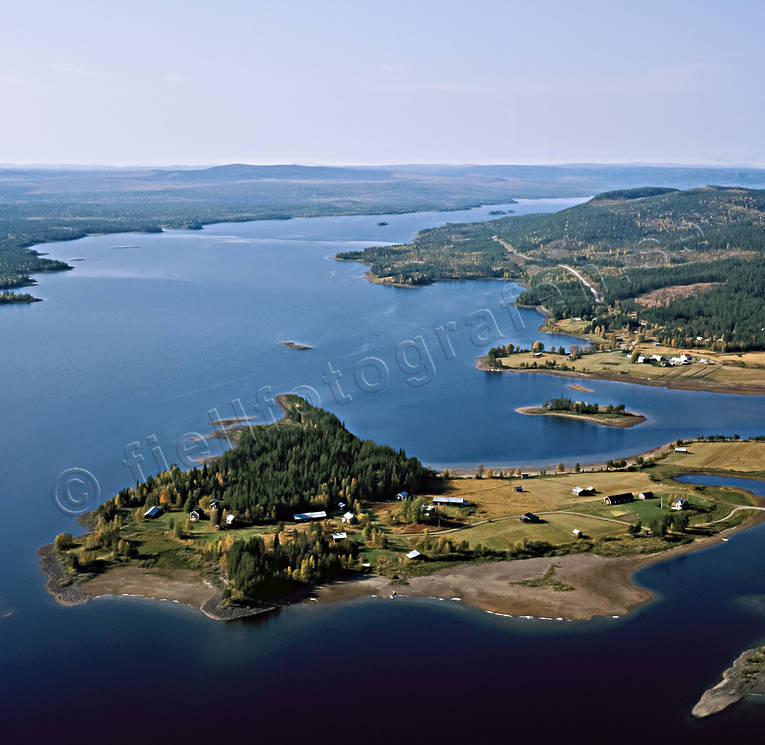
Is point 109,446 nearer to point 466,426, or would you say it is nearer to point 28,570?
point 28,570

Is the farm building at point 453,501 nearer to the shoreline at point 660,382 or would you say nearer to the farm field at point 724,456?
the farm field at point 724,456

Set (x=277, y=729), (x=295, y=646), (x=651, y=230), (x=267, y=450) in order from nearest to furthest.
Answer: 1. (x=277, y=729)
2. (x=295, y=646)
3. (x=267, y=450)
4. (x=651, y=230)

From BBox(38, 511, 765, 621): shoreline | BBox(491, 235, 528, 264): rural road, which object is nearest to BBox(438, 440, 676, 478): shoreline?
BBox(38, 511, 765, 621): shoreline

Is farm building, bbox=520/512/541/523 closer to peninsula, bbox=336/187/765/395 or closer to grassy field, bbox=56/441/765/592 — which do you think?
grassy field, bbox=56/441/765/592

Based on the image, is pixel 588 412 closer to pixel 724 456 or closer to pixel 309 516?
pixel 724 456

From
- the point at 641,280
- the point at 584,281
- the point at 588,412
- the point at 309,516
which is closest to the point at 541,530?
the point at 309,516

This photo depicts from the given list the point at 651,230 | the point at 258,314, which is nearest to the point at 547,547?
the point at 258,314

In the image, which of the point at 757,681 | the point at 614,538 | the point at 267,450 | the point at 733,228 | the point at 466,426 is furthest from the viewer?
the point at 733,228
